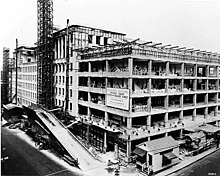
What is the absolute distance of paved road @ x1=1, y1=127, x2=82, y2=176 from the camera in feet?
93.6

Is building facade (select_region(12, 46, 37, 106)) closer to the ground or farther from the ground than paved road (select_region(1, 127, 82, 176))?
farther from the ground

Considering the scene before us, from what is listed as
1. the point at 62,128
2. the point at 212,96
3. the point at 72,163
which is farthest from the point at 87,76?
the point at 212,96

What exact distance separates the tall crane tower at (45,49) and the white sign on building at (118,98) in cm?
2044

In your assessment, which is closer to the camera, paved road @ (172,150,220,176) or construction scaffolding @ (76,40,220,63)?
paved road @ (172,150,220,176)

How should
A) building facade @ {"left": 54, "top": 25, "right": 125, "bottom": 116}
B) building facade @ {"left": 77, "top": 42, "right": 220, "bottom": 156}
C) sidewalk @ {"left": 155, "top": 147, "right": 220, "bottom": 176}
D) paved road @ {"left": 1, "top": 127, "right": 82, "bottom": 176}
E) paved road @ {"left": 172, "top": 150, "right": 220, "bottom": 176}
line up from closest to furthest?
1. sidewalk @ {"left": 155, "top": 147, "right": 220, "bottom": 176}
2. paved road @ {"left": 172, "top": 150, "right": 220, "bottom": 176}
3. paved road @ {"left": 1, "top": 127, "right": 82, "bottom": 176}
4. building facade @ {"left": 77, "top": 42, "right": 220, "bottom": 156}
5. building facade @ {"left": 54, "top": 25, "right": 125, "bottom": 116}

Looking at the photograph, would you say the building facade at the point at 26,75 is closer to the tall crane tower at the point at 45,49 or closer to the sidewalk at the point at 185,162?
the tall crane tower at the point at 45,49

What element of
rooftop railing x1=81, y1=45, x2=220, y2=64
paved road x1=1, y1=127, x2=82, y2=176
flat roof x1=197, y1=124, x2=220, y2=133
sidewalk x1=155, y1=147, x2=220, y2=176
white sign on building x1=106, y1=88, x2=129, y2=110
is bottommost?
paved road x1=1, y1=127, x2=82, y2=176

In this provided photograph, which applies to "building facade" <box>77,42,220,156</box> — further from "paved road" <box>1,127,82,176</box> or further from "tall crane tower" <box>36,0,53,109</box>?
"paved road" <box>1,127,82,176</box>

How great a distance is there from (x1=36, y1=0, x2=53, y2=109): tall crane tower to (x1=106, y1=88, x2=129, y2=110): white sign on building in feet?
67.1

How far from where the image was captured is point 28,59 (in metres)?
73.1

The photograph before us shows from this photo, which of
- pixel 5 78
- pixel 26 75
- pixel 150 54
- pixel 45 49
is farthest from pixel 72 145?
pixel 5 78

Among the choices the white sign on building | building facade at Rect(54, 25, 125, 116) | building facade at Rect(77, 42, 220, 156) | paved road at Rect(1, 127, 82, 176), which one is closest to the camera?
paved road at Rect(1, 127, 82, 176)

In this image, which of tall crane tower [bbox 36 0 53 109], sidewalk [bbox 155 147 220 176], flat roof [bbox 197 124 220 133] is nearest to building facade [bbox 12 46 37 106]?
tall crane tower [bbox 36 0 53 109]

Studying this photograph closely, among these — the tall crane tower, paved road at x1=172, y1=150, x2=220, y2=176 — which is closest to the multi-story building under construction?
the tall crane tower
